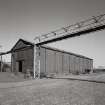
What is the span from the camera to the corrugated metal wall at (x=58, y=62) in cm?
2023

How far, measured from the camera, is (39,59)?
18.7 m

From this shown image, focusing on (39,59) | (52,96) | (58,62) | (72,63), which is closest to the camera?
(52,96)

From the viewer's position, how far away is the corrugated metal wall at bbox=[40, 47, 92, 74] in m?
20.2

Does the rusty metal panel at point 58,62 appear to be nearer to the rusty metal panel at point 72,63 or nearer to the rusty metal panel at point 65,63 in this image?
the rusty metal panel at point 65,63

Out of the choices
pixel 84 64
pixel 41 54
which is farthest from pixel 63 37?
pixel 84 64

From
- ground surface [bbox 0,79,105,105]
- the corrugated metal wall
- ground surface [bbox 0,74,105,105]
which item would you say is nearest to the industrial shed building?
the corrugated metal wall

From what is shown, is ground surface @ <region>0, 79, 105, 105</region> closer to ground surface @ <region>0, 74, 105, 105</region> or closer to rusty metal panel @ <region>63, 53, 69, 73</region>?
ground surface @ <region>0, 74, 105, 105</region>

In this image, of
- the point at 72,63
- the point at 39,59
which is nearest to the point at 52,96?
the point at 39,59

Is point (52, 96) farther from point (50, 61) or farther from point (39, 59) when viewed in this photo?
point (50, 61)

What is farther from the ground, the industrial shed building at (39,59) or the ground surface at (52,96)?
the industrial shed building at (39,59)

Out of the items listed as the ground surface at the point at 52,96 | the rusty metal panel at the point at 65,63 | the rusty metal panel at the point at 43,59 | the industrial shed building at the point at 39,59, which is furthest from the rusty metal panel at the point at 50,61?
A: the ground surface at the point at 52,96

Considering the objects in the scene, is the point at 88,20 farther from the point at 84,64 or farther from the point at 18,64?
the point at 84,64

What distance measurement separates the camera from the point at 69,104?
519cm

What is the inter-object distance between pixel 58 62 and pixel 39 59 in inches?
243
